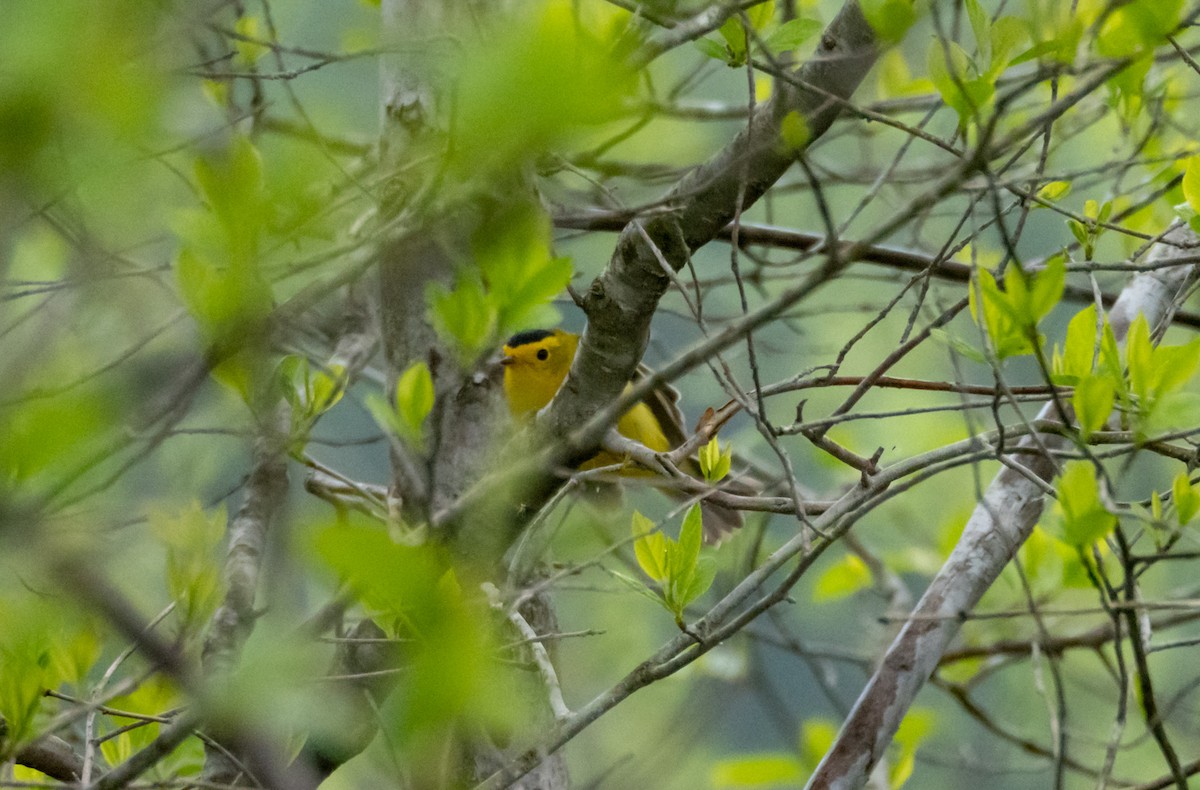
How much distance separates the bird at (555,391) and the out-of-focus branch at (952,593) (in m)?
1.53

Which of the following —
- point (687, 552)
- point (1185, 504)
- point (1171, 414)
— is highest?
point (687, 552)

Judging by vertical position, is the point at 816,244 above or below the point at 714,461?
above

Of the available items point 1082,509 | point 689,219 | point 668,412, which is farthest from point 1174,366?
point 668,412

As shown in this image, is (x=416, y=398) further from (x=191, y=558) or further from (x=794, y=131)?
(x=191, y=558)

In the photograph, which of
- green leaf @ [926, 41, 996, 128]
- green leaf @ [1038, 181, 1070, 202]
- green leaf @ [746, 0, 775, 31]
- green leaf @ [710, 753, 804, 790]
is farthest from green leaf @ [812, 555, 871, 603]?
green leaf @ [926, 41, 996, 128]

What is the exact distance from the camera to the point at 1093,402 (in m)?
1.43

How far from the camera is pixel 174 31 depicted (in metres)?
0.93

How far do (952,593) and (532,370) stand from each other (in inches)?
89.2

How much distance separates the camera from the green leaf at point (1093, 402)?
56.2 inches

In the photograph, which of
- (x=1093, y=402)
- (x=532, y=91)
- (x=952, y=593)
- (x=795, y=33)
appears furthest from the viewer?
(x=952, y=593)

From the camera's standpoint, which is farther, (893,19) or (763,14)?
(763,14)

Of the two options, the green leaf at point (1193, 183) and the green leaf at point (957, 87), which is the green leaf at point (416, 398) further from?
the green leaf at point (1193, 183)

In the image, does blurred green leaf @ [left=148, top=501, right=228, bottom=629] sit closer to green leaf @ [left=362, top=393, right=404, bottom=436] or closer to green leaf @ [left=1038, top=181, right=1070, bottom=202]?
green leaf @ [left=362, top=393, right=404, bottom=436]

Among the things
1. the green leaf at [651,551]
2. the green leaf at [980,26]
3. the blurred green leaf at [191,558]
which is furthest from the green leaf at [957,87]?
the blurred green leaf at [191,558]
